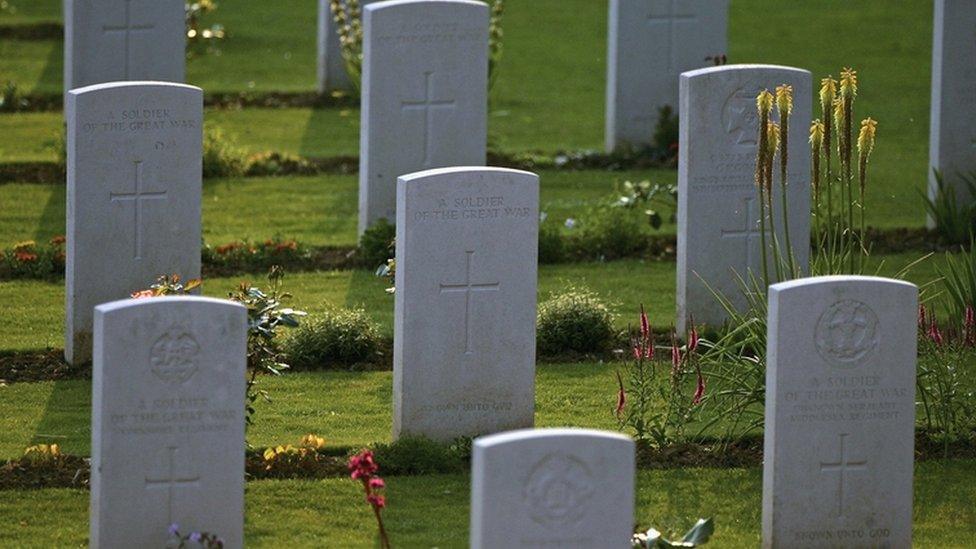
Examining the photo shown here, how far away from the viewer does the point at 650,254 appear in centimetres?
1316

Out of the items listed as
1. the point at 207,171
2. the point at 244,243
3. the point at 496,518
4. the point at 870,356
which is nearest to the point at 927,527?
the point at 870,356

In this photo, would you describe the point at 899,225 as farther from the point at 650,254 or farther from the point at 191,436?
the point at 191,436

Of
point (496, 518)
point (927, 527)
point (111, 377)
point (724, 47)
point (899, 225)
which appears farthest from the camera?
point (724, 47)

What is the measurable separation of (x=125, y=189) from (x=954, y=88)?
6.76 metres

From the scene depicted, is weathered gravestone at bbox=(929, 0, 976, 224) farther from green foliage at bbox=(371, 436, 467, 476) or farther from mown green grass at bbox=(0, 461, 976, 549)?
green foliage at bbox=(371, 436, 467, 476)

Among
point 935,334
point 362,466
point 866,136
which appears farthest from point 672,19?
point 362,466

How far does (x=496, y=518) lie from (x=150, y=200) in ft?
Result: 14.8

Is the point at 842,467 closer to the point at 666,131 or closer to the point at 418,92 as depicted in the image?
the point at 418,92

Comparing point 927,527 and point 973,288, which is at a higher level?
point 973,288

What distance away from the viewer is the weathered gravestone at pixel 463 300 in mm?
8656

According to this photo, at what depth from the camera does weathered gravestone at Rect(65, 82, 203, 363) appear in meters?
9.98

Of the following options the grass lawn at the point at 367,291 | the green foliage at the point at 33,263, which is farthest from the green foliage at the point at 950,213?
the green foliage at the point at 33,263

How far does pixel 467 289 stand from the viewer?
8.76 m

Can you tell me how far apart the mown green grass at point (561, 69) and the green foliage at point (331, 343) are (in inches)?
208
